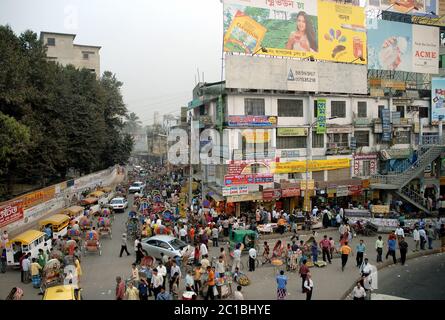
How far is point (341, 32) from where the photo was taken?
32969 millimetres

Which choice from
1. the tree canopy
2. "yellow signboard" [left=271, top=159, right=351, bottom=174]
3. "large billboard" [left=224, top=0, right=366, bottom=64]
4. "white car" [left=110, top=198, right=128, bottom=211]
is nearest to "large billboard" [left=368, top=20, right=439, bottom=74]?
"large billboard" [left=224, top=0, right=366, bottom=64]

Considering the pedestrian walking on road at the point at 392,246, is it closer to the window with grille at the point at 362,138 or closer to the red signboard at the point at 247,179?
the red signboard at the point at 247,179

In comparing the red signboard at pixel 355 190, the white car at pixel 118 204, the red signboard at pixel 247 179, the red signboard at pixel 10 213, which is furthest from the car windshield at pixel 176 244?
the red signboard at pixel 355 190

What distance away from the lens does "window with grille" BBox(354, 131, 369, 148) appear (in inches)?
1313

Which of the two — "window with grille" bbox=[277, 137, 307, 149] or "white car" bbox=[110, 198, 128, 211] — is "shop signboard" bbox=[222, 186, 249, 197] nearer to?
"window with grille" bbox=[277, 137, 307, 149]

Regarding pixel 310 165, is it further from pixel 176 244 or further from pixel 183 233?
pixel 176 244

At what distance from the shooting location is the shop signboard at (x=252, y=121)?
2780 cm

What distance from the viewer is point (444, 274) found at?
54.4 feet

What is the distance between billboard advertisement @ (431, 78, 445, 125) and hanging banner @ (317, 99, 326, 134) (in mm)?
12611

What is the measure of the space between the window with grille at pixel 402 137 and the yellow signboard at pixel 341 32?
770 cm

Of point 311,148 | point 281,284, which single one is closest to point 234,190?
point 311,148

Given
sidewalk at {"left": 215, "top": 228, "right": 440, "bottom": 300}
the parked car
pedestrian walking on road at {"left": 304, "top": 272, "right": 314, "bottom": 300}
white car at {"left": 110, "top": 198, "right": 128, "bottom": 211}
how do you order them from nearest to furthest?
pedestrian walking on road at {"left": 304, "top": 272, "right": 314, "bottom": 300}
sidewalk at {"left": 215, "top": 228, "right": 440, "bottom": 300}
the parked car
white car at {"left": 110, "top": 198, "right": 128, "bottom": 211}
